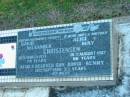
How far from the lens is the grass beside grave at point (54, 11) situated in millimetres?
8492

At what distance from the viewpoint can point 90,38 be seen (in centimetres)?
789

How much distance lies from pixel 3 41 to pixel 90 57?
2.19 m

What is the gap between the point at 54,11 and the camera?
9.15 m

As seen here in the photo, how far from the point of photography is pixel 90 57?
7.80m

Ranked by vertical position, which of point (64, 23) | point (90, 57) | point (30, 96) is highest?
point (64, 23)

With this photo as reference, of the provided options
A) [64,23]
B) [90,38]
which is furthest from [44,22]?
[90,38]

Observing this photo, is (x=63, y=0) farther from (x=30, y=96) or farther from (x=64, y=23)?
(x=30, y=96)

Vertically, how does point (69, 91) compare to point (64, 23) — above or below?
below

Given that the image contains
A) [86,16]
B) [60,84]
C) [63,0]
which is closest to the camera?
[60,84]

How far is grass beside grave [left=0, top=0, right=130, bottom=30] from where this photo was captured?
8.49 metres

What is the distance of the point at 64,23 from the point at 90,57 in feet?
3.99

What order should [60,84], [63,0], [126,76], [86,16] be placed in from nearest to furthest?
1. [126,76]
2. [60,84]
3. [86,16]
4. [63,0]

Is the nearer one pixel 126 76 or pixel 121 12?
pixel 126 76

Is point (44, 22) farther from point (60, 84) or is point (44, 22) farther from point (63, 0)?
point (60, 84)
